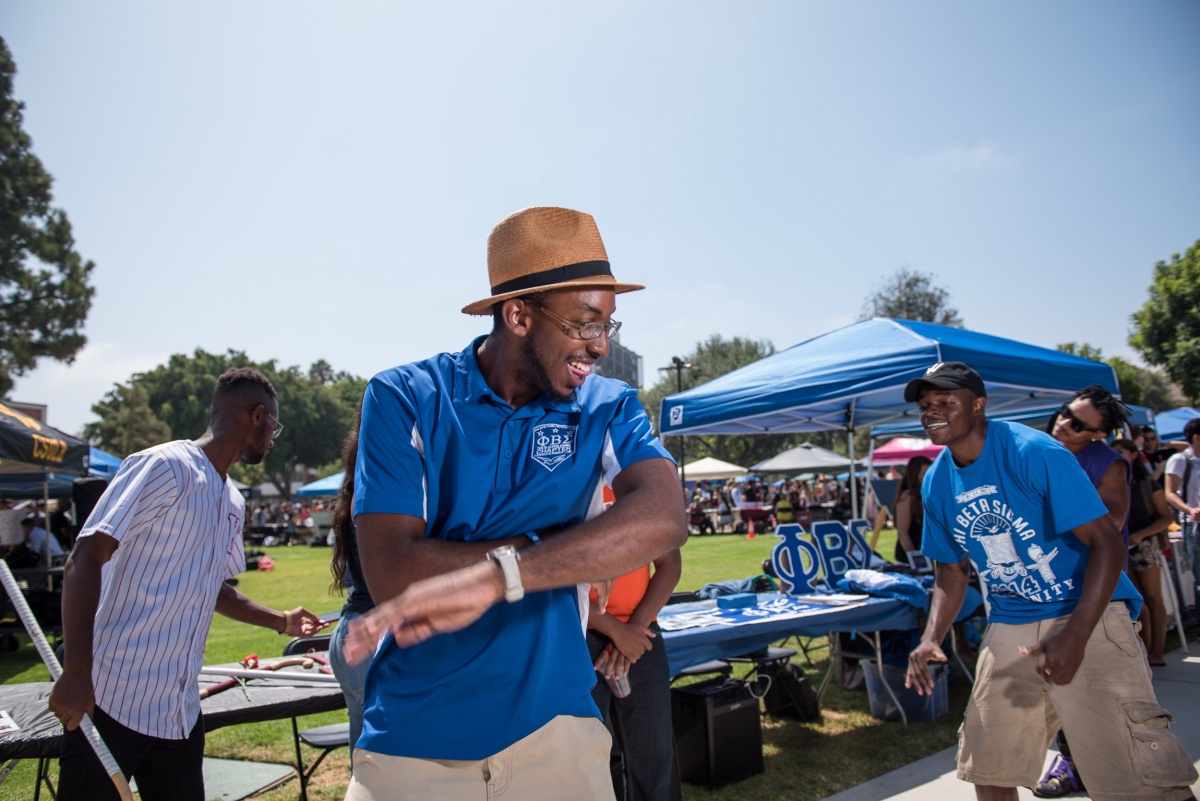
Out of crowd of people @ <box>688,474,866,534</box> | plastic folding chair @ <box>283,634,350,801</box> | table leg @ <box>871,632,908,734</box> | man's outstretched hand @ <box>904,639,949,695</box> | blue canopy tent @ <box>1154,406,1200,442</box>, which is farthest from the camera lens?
crowd of people @ <box>688,474,866,534</box>

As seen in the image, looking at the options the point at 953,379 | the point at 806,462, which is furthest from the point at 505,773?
the point at 806,462

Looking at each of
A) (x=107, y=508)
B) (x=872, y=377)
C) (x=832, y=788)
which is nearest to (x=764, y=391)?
(x=872, y=377)

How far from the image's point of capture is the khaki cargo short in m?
2.88

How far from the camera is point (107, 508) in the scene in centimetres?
255

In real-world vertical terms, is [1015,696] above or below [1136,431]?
below

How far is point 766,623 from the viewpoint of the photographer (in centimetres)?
512

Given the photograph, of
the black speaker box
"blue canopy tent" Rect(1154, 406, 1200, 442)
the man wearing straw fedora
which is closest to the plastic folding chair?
the black speaker box

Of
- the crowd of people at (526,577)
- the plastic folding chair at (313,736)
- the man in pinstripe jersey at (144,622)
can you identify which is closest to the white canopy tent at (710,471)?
the crowd of people at (526,577)

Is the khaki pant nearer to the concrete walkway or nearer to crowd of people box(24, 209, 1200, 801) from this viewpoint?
crowd of people box(24, 209, 1200, 801)

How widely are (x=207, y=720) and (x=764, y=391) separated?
6060 mm

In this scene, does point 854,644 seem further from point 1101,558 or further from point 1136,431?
point 1136,431

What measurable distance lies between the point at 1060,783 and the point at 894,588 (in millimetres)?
1895

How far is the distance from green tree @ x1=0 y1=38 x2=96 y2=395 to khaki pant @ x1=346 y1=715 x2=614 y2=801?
34.2 m

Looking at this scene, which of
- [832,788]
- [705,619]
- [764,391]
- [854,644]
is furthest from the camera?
[764,391]
